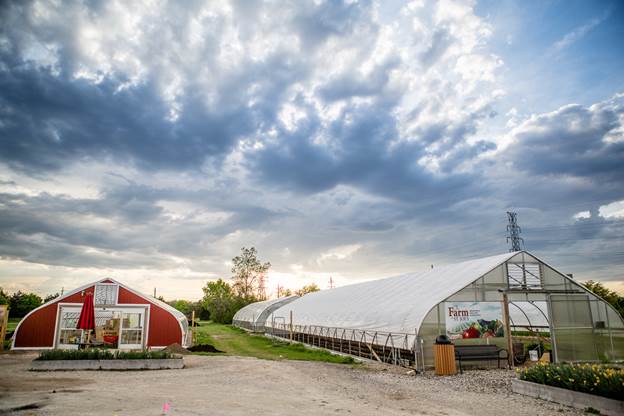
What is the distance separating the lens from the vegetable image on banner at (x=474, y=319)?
1742 cm

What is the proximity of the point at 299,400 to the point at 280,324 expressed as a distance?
2763 centimetres

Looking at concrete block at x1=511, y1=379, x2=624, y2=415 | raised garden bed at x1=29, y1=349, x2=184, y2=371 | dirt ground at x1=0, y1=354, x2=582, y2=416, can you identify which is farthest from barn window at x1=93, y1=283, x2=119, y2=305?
concrete block at x1=511, y1=379, x2=624, y2=415

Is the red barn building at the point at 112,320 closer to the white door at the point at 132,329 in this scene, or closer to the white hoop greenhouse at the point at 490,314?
the white door at the point at 132,329

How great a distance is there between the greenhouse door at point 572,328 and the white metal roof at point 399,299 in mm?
3104

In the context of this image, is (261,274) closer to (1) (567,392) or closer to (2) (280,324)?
(2) (280,324)

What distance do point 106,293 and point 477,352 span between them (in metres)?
19.9

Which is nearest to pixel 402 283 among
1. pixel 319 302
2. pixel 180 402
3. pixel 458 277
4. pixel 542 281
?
pixel 458 277

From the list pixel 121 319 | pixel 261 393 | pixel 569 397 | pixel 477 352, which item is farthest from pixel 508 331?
pixel 121 319

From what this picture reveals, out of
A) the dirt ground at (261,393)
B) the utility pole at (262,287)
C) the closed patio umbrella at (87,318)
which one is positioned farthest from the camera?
the utility pole at (262,287)

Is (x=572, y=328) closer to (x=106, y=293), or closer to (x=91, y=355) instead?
(x=91, y=355)

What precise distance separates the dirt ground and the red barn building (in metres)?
6.63

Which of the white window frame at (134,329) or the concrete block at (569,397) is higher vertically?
the white window frame at (134,329)

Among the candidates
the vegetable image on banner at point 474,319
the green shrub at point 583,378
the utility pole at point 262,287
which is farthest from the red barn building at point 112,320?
the utility pole at point 262,287

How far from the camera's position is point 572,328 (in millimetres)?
18344
